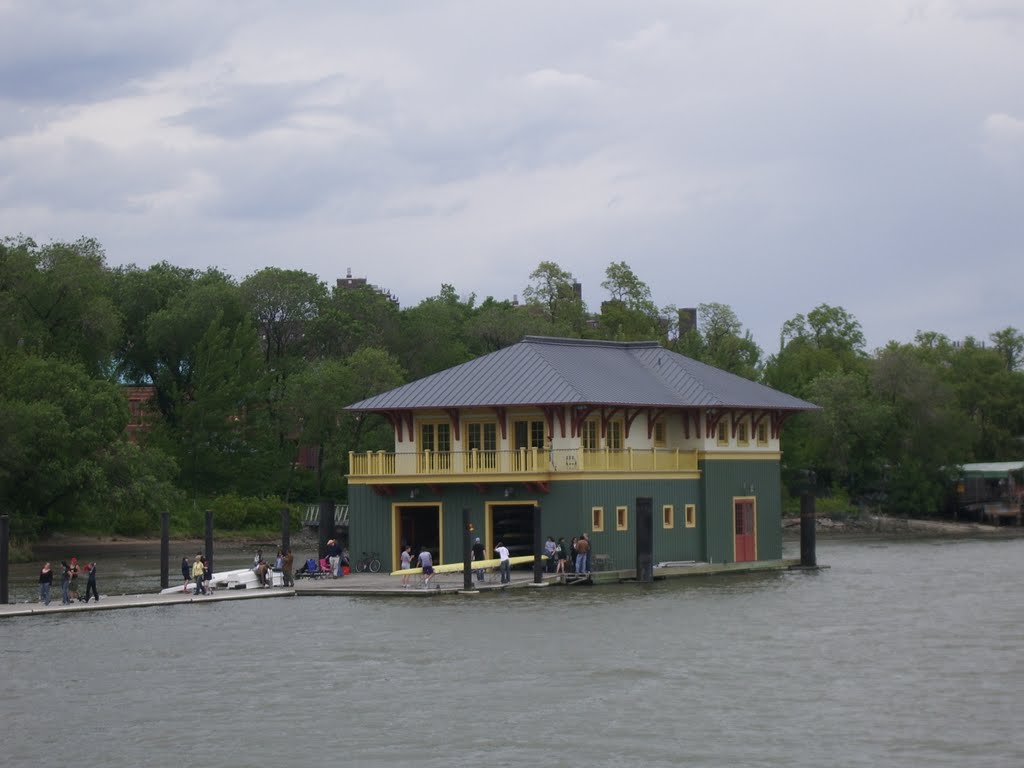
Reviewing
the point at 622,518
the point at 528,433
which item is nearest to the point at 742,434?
the point at 622,518

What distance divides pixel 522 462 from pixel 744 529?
1027 cm

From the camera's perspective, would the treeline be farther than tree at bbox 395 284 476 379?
No

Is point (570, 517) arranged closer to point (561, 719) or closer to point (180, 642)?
point (180, 642)

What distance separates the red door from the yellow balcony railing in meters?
3.00

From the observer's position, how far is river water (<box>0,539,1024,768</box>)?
27.7 meters

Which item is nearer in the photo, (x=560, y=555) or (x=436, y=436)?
(x=560, y=555)

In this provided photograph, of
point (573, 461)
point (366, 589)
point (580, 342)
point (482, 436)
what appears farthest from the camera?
point (580, 342)

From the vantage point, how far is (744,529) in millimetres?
60625

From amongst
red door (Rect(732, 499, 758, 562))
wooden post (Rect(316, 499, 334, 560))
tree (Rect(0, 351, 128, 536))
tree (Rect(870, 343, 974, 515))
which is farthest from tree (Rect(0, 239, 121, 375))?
tree (Rect(870, 343, 974, 515))

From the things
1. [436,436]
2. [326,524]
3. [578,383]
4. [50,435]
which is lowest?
[326,524]

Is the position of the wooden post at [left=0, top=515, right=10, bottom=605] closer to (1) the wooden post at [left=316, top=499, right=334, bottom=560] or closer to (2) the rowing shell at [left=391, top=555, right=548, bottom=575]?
(2) the rowing shell at [left=391, top=555, right=548, bottom=575]

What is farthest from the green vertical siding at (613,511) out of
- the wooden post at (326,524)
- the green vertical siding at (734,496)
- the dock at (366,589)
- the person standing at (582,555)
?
the wooden post at (326,524)

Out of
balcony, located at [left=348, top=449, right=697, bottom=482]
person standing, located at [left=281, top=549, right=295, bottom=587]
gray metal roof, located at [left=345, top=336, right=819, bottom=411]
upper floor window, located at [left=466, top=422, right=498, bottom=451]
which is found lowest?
person standing, located at [left=281, top=549, right=295, bottom=587]

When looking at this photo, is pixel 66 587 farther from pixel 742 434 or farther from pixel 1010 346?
pixel 1010 346
